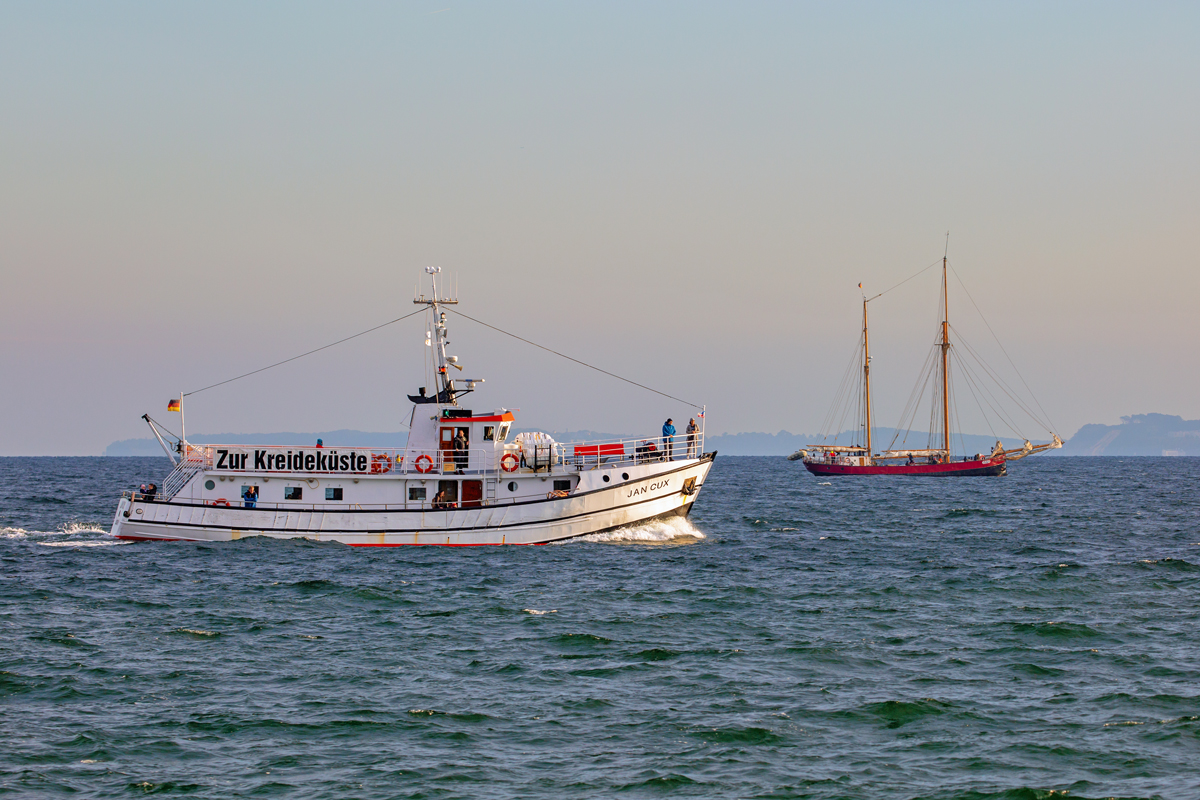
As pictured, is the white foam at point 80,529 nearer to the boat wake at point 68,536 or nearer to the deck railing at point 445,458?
the boat wake at point 68,536

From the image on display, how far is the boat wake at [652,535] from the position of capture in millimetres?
39062

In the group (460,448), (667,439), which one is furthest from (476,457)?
(667,439)

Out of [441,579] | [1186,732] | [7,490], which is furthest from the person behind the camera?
[7,490]

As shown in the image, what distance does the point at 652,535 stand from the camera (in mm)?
40562

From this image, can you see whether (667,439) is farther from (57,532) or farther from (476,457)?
(57,532)

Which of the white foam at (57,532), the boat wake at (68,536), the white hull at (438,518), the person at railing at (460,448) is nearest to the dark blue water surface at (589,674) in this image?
the white hull at (438,518)

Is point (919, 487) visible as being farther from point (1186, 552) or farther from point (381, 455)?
point (381, 455)

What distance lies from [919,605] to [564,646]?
34.8ft

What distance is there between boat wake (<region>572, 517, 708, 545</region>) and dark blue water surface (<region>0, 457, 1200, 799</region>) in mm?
1149

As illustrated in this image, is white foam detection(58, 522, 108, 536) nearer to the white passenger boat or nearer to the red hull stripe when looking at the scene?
the white passenger boat

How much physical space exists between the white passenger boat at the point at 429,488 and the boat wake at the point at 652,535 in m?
0.42

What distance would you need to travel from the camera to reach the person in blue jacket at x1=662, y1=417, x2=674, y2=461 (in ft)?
129

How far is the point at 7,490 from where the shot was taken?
8462 centimetres

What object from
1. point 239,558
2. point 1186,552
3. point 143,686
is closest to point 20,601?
point 239,558
